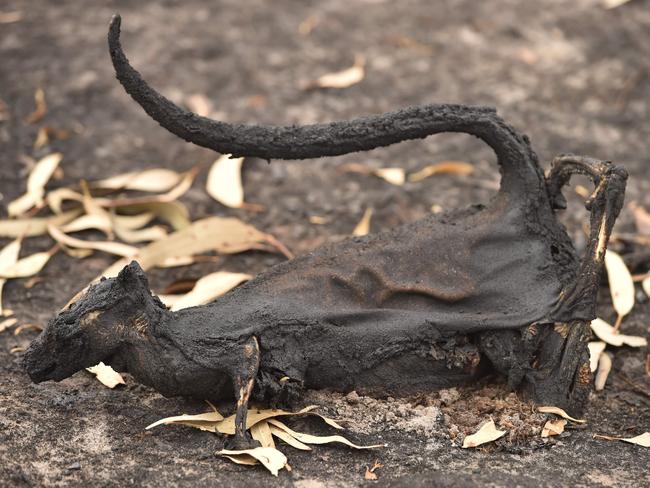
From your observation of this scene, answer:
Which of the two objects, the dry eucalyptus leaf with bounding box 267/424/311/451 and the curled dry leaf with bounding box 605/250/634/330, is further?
the curled dry leaf with bounding box 605/250/634/330

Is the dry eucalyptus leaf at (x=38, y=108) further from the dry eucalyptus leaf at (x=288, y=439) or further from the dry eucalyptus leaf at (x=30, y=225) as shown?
the dry eucalyptus leaf at (x=288, y=439)

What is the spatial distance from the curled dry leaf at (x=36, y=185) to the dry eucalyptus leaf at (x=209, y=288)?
127 cm

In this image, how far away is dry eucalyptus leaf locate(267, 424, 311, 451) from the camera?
3.40 metres

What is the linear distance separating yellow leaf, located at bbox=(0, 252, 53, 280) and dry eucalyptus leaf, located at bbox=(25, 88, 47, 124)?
1.66 metres

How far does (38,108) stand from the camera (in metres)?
6.25

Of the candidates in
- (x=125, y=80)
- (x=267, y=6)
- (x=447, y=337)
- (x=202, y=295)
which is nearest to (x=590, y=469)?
(x=447, y=337)

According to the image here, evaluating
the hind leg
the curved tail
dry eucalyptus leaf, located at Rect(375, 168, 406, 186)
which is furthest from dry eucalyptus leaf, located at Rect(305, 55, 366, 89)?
the hind leg

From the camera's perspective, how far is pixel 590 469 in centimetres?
336

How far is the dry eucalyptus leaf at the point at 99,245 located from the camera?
15.8 feet

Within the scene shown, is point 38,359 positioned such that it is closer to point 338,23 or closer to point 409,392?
point 409,392

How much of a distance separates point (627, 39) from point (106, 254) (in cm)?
422

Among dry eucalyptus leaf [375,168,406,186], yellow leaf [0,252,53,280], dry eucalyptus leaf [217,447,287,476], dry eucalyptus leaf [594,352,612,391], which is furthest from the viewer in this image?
dry eucalyptus leaf [375,168,406,186]

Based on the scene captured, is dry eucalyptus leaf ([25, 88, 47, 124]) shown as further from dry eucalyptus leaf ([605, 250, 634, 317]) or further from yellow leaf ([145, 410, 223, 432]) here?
dry eucalyptus leaf ([605, 250, 634, 317])

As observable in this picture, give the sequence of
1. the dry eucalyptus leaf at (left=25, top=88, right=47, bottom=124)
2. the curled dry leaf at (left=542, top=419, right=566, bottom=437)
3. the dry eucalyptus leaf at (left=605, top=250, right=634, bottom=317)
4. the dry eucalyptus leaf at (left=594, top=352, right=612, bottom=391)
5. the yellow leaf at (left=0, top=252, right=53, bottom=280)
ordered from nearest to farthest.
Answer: the curled dry leaf at (left=542, top=419, right=566, bottom=437)
the dry eucalyptus leaf at (left=594, top=352, right=612, bottom=391)
the dry eucalyptus leaf at (left=605, top=250, right=634, bottom=317)
the yellow leaf at (left=0, top=252, right=53, bottom=280)
the dry eucalyptus leaf at (left=25, top=88, right=47, bottom=124)
